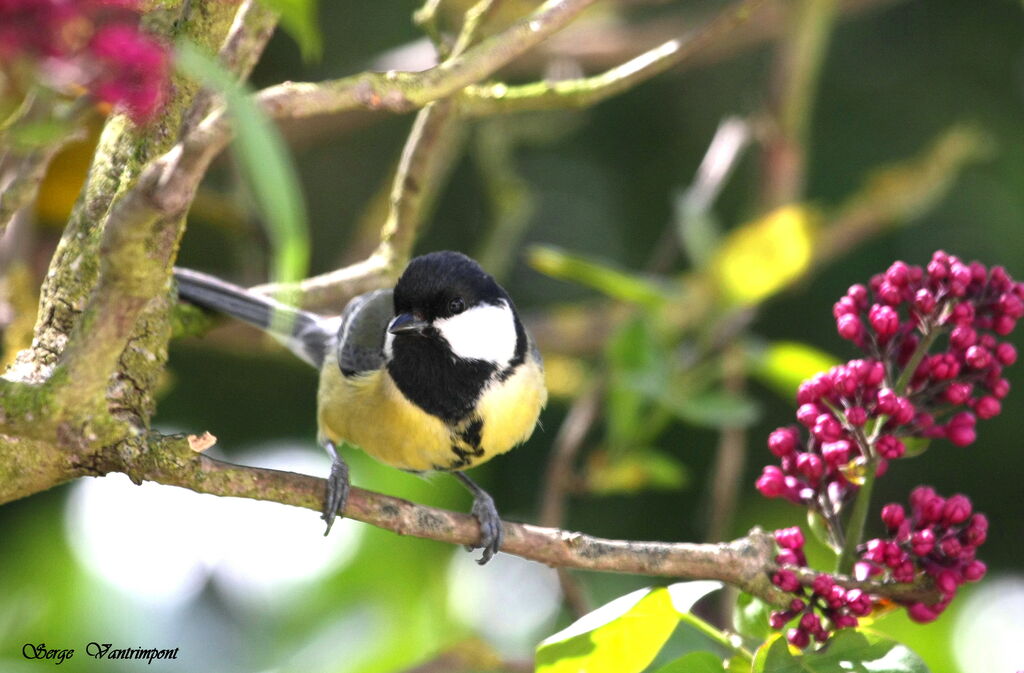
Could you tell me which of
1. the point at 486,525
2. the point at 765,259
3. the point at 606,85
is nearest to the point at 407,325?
the point at 486,525

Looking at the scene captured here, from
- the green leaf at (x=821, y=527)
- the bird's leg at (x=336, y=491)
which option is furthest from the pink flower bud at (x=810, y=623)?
the bird's leg at (x=336, y=491)

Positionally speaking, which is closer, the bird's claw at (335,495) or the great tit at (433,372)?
the bird's claw at (335,495)

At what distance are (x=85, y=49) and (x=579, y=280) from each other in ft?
Result: 4.71

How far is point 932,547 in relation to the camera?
43.8 inches

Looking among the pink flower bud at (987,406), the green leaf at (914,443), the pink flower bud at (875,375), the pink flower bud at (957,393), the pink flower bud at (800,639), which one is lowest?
the pink flower bud at (800,639)

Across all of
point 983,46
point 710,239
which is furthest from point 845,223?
point 983,46

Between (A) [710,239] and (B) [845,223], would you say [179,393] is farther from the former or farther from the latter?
(B) [845,223]

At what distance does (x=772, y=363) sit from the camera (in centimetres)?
190

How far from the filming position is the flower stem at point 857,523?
112 cm

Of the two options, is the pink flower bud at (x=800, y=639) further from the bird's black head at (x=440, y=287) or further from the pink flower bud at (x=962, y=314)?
the bird's black head at (x=440, y=287)

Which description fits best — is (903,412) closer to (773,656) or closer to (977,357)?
(977,357)

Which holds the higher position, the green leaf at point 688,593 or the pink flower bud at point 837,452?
the pink flower bud at point 837,452

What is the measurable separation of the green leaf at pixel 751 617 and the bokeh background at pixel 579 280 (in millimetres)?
542

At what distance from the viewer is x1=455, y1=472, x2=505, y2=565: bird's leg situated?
1.33 meters
